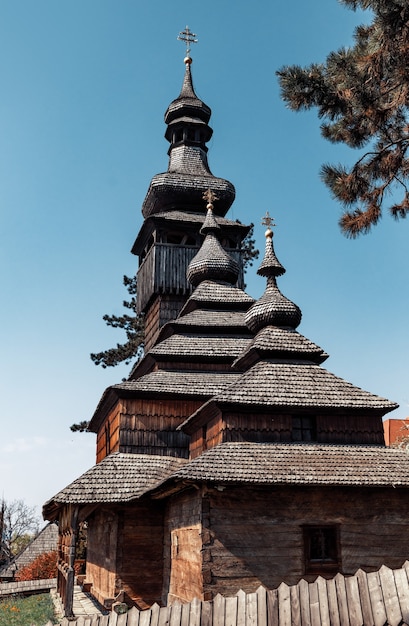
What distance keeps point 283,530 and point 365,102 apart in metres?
7.79

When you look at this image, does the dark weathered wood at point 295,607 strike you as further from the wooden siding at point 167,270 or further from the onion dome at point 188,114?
the onion dome at point 188,114

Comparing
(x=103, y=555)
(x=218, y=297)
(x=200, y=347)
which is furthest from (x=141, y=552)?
(x=218, y=297)

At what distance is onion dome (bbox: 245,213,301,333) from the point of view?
1598 cm

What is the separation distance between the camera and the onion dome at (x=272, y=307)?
1598 cm

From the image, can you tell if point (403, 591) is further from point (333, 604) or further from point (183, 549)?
point (183, 549)

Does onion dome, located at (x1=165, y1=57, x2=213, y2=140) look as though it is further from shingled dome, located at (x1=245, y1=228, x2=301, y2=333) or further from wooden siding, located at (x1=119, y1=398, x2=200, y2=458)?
wooden siding, located at (x1=119, y1=398, x2=200, y2=458)

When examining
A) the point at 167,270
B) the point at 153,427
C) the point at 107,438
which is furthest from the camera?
the point at 167,270

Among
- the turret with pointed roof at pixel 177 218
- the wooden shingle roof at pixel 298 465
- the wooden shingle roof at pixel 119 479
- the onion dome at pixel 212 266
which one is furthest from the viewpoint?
the turret with pointed roof at pixel 177 218

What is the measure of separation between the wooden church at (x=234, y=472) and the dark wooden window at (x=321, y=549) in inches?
0.8

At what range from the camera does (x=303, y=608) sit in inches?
278

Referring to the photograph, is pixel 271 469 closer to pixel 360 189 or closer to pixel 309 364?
pixel 309 364

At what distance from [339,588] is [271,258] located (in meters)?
11.1

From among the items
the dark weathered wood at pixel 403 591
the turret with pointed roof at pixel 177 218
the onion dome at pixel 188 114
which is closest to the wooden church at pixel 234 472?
the turret with pointed roof at pixel 177 218

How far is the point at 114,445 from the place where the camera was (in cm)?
1722
